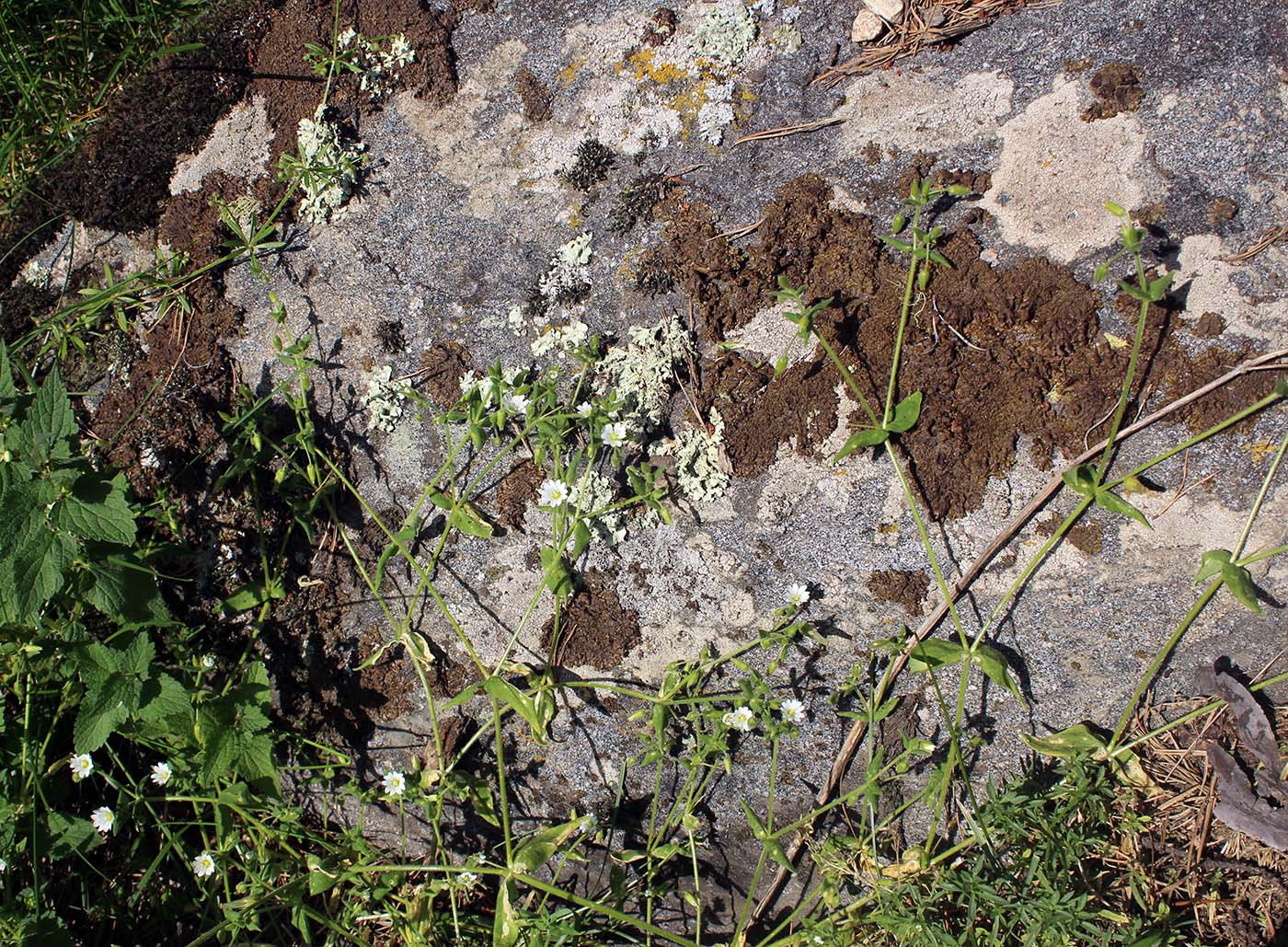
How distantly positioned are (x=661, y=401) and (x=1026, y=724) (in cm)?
139

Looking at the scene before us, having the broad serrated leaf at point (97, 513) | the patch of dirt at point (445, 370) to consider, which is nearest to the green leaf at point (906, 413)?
the patch of dirt at point (445, 370)

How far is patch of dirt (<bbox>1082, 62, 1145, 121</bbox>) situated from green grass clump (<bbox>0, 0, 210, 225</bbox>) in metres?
3.03

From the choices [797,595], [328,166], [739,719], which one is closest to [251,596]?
[328,166]

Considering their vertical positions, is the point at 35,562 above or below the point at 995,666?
above

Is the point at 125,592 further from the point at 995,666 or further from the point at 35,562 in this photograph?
the point at 995,666

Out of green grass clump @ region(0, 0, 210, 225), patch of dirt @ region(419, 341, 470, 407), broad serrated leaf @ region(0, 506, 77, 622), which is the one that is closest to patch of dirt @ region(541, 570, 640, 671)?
patch of dirt @ region(419, 341, 470, 407)

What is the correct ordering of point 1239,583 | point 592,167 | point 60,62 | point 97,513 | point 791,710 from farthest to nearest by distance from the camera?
point 60,62
point 592,167
point 791,710
point 97,513
point 1239,583

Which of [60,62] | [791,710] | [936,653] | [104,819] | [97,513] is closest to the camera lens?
[97,513]

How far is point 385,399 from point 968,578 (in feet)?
5.83

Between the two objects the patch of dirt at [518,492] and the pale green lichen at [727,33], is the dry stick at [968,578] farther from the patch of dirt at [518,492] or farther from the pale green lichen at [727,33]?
the pale green lichen at [727,33]

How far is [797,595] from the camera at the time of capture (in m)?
2.31

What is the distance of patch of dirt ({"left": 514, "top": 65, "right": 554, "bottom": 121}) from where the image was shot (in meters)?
2.61

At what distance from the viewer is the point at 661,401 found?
Answer: 2.39m

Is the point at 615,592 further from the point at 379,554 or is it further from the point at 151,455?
the point at 151,455
